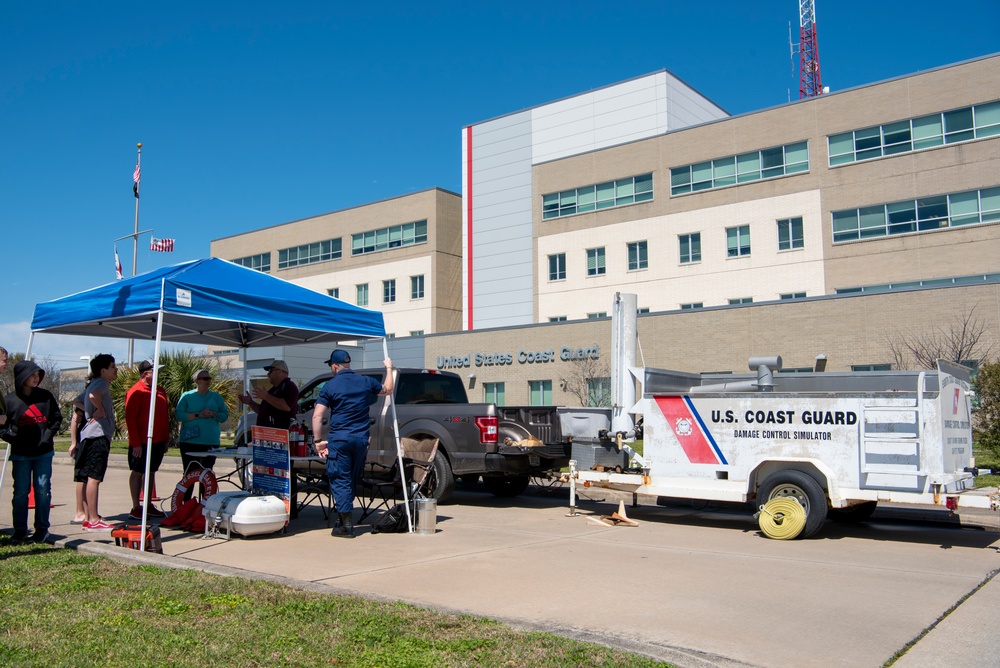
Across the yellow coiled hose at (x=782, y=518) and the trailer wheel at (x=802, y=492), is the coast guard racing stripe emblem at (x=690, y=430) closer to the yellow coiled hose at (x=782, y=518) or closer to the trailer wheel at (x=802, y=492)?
the trailer wheel at (x=802, y=492)

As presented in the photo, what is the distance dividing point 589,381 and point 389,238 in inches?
824

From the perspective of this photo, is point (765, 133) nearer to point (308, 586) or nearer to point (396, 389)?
point (396, 389)

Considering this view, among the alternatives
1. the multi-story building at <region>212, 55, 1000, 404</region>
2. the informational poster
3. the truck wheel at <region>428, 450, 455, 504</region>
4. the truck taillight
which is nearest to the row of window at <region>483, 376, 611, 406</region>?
the multi-story building at <region>212, 55, 1000, 404</region>

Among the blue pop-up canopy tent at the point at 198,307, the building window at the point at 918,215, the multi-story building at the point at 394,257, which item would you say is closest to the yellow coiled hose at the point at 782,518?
the blue pop-up canopy tent at the point at 198,307

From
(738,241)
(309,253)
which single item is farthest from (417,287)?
(738,241)

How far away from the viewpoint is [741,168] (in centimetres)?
3762

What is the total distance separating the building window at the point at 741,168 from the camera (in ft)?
118

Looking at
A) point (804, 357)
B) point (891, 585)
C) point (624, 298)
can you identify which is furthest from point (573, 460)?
point (804, 357)

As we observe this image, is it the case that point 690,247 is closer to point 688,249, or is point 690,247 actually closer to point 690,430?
point 688,249

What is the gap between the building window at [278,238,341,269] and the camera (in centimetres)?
→ 5531

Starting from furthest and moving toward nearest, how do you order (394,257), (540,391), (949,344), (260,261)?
1. (260,261)
2. (394,257)
3. (540,391)
4. (949,344)

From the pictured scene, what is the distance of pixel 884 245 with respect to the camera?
110 feet

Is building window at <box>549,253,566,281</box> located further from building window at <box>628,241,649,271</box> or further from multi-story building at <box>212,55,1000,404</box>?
building window at <box>628,241,649,271</box>

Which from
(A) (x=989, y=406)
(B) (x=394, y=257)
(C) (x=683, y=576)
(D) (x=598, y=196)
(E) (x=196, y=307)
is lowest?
(C) (x=683, y=576)
